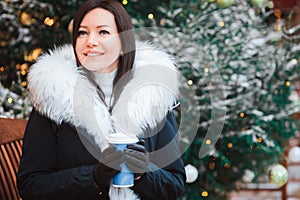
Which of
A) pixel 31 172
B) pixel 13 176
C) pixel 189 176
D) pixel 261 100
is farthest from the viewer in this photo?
pixel 261 100

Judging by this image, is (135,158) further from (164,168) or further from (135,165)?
(164,168)

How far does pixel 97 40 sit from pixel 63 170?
0.36 m

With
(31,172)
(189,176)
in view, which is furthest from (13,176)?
(189,176)

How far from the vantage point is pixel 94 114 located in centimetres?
121

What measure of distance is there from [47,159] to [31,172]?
0.17ft

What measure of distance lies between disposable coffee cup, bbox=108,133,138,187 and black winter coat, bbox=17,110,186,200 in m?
0.12

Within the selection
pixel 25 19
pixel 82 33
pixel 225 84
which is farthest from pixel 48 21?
pixel 82 33

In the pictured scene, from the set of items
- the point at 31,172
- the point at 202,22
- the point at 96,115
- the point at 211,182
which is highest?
the point at 202,22

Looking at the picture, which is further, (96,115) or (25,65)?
(25,65)

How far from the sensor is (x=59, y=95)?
1.21 meters

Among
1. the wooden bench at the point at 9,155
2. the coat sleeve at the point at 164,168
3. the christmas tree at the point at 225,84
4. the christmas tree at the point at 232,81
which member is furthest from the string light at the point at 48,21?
the coat sleeve at the point at 164,168

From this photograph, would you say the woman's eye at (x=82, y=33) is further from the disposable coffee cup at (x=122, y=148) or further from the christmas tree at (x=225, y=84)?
the christmas tree at (x=225, y=84)

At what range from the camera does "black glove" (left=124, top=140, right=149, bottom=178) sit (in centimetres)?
101

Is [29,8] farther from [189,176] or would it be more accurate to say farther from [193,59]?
[189,176]
